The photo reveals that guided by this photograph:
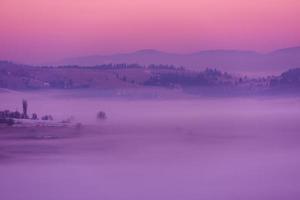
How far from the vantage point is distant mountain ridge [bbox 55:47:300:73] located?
461 cm

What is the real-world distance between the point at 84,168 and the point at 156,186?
1.77 ft

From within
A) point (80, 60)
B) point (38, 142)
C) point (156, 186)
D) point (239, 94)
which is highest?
point (80, 60)

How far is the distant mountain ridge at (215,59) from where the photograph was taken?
461 cm

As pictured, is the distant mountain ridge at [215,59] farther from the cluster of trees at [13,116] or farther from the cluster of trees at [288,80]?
the cluster of trees at [13,116]

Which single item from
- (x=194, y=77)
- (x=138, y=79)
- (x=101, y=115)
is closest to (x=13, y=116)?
(x=101, y=115)

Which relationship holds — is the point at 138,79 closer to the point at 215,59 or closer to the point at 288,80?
the point at 215,59

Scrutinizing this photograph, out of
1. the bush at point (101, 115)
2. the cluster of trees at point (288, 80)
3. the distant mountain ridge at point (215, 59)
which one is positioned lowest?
the bush at point (101, 115)

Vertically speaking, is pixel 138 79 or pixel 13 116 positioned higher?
pixel 138 79

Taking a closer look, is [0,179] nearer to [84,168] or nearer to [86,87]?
[84,168]

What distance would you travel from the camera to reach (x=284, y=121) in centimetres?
448

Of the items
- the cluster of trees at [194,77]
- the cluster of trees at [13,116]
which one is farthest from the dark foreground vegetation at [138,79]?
the cluster of trees at [13,116]

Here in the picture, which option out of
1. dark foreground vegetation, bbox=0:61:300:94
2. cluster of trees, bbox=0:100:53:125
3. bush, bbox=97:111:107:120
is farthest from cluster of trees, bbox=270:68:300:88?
cluster of trees, bbox=0:100:53:125

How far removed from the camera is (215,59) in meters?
4.67

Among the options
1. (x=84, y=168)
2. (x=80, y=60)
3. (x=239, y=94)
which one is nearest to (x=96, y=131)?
(x=84, y=168)
